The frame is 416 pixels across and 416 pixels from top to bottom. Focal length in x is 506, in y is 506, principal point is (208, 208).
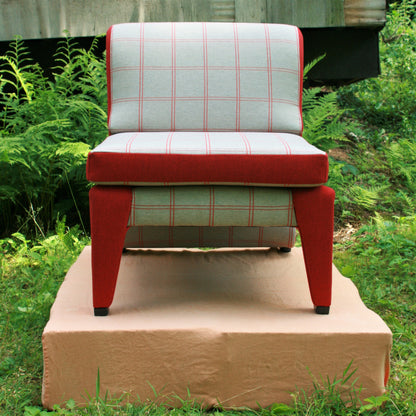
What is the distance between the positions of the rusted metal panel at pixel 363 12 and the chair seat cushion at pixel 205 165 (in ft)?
9.16

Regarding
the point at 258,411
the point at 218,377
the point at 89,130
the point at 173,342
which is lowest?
the point at 258,411

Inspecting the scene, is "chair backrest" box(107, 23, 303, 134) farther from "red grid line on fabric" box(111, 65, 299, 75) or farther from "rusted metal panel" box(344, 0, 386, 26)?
"rusted metal panel" box(344, 0, 386, 26)

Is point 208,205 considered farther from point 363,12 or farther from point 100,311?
point 363,12

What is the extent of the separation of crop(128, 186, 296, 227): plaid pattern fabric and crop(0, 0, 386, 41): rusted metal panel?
8.92ft

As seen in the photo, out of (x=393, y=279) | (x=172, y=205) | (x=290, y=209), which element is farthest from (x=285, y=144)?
(x=393, y=279)

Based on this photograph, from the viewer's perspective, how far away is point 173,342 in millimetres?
1740

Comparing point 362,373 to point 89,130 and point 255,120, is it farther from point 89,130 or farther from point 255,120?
point 89,130

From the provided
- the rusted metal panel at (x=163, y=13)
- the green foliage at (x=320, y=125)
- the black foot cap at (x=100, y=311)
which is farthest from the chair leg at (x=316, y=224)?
the rusted metal panel at (x=163, y=13)

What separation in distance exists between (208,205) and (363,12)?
3.07 metres

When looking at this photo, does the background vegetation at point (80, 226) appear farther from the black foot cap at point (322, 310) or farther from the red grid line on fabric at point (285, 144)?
the red grid line on fabric at point (285, 144)

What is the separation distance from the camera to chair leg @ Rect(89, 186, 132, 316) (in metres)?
1.78

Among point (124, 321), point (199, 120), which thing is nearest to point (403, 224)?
point (199, 120)

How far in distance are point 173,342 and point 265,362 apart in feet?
1.07

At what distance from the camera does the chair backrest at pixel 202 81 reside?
231cm
